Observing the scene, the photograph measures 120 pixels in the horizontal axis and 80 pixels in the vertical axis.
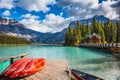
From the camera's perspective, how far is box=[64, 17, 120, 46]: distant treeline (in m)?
104

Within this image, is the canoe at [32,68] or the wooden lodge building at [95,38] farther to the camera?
the wooden lodge building at [95,38]

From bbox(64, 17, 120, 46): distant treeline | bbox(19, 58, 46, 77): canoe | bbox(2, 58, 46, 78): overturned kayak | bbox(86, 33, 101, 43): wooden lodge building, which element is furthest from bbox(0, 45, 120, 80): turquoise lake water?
bbox(64, 17, 120, 46): distant treeline

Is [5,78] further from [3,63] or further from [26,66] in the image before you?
[3,63]

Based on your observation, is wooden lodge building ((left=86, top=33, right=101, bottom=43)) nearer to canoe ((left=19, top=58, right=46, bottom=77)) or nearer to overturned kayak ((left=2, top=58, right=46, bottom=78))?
canoe ((left=19, top=58, right=46, bottom=77))

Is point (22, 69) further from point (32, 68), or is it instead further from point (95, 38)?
point (95, 38)

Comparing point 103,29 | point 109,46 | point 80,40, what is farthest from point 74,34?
point 109,46

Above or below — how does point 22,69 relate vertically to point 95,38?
below

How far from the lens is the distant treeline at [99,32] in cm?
10362

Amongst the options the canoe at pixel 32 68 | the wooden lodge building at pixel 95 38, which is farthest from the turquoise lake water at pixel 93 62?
the wooden lodge building at pixel 95 38

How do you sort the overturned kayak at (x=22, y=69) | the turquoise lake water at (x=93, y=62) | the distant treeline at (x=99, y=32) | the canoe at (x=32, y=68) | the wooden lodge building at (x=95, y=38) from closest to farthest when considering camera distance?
the overturned kayak at (x=22, y=69), the canoe at (x=32, y=68), the turquoise lake water at (x=93, y=62), the wooden lodge building at (x=95, y=38), the distant treeline at (x=99, y=32)

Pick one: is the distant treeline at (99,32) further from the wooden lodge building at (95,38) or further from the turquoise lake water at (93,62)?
the turquoise lake water at (93,62)

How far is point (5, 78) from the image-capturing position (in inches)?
495

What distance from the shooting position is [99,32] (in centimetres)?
10669

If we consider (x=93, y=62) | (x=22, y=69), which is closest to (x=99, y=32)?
(x=93, y=62)
